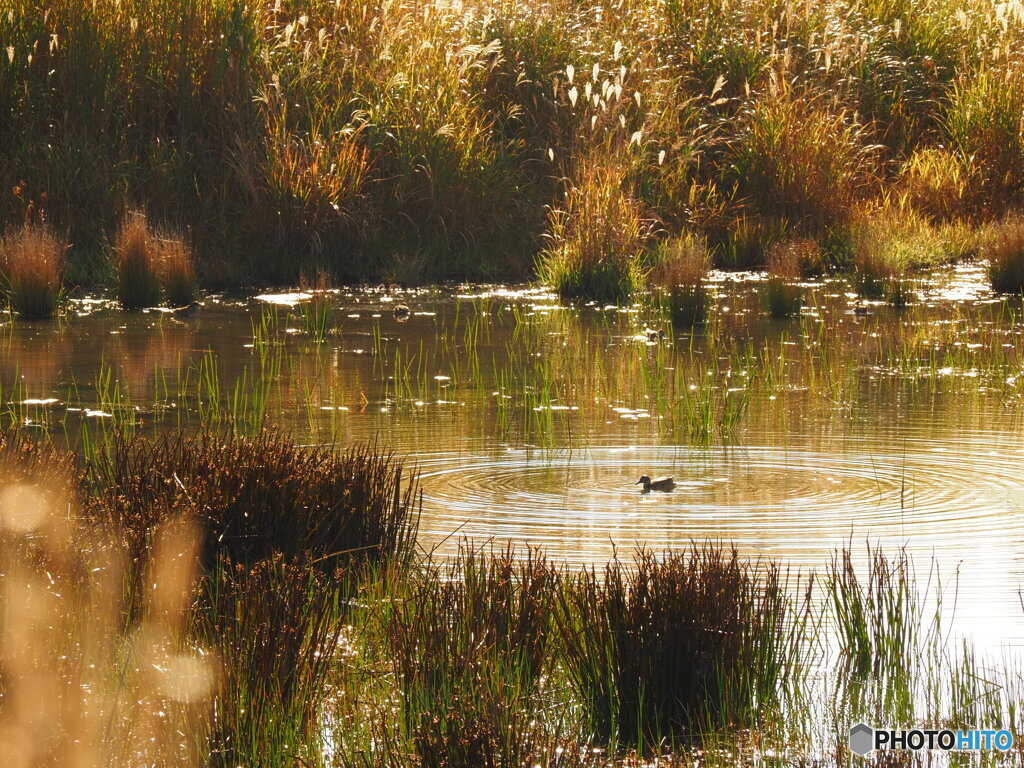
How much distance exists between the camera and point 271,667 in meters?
2.86

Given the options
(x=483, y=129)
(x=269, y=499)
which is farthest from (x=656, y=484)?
(x=483, y=129)

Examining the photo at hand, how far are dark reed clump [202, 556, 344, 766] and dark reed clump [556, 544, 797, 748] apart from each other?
542mm

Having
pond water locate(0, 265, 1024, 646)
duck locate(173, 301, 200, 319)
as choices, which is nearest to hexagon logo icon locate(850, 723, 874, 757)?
pond water locate(0, 265, 1024, 646)

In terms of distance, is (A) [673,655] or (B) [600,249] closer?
(A) [673,655]

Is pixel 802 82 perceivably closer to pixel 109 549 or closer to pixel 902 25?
pixel 902 25

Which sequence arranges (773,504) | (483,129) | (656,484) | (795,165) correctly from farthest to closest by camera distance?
(795,165), (483,129), (656,484), (773,504)

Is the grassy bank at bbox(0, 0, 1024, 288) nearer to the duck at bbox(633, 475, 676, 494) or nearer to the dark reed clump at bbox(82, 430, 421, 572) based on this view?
the duck at bbox(633, 475, 676, 494)

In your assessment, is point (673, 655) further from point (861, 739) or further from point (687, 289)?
point (687, 289)

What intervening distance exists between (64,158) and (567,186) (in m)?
4.35

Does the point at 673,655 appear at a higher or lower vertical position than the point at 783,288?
lower

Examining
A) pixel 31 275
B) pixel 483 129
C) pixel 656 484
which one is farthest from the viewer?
pixel 483 129

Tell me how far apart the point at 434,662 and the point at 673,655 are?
0.51 metres

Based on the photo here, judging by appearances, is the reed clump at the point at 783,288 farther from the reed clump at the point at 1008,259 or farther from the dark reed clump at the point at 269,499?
the dark reed clump at the point at 269,499

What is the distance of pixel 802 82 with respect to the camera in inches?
555
